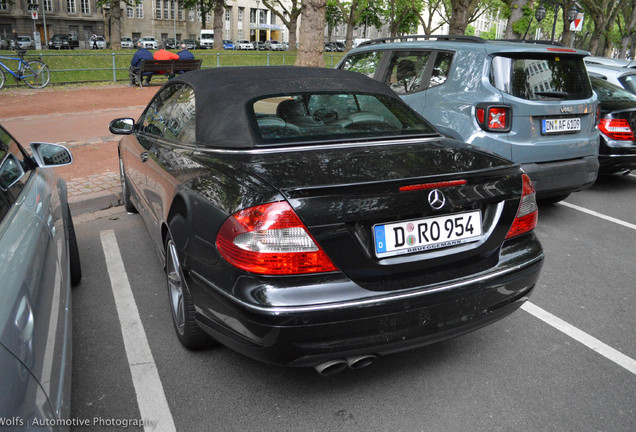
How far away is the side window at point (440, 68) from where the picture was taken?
5.67 metres

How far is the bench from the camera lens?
17.9 metres

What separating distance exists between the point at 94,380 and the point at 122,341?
0.44 metres

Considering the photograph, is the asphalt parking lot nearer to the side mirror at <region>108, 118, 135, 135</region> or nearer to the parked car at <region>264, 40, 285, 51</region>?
the side mirror at <region>108, 118, 135, 135</region>

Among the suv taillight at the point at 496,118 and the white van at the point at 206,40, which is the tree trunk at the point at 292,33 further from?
the suv taillight at the point at 496,118

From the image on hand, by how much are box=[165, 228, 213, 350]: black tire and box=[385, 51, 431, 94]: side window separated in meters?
3.63

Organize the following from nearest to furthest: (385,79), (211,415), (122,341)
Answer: (211,415)
(122,341)
(385,79)

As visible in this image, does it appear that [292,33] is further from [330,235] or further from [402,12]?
[330,235]

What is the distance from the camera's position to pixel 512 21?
19.0 metres

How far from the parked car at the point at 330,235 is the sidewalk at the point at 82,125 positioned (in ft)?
11.0

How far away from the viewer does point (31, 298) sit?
1.90 m

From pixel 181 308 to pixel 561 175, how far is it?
3.89 metres

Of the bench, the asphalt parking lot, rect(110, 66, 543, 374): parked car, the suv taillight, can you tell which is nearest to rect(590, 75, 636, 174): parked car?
the suv taillight

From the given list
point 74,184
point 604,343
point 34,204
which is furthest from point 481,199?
point 74,184

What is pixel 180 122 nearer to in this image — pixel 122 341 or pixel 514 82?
pixel 122 341
